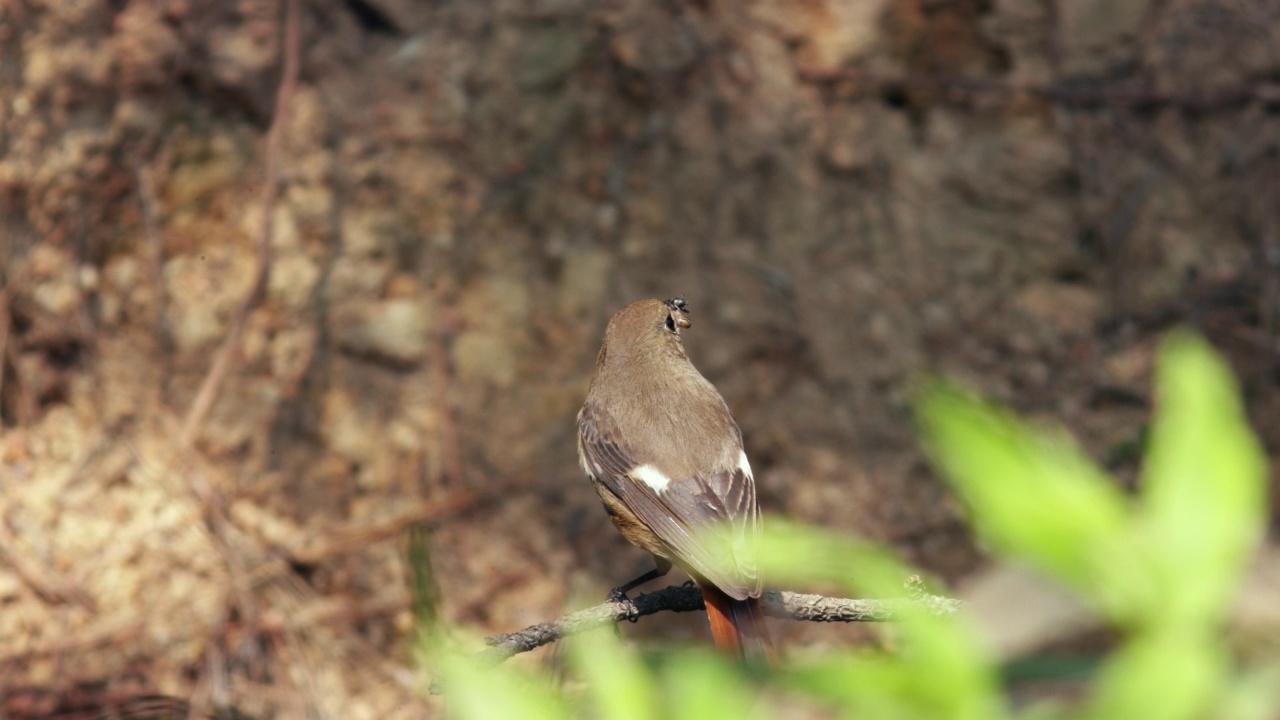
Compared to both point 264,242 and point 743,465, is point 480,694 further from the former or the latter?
Result: point 264,242

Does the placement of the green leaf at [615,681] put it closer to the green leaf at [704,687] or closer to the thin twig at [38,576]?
the green leaf at [704,687]

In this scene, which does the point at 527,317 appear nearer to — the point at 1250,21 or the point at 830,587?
the point at 830,587

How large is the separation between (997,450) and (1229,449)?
0.14 metres

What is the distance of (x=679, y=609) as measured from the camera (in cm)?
322

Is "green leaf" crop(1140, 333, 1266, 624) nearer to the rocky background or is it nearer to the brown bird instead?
the brown bird

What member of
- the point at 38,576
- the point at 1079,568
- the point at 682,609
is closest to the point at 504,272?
the point at 38,576

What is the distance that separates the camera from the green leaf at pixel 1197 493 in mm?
802

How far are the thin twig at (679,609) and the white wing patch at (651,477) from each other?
0.44 m

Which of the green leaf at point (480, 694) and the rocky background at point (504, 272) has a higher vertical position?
the rocky background at point (504, 272)

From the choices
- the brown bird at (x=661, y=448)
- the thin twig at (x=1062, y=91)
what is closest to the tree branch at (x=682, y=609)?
the brown bird at (x=661, y=448)

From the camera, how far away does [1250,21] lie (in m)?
7.88

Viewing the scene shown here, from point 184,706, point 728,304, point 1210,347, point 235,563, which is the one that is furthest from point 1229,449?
point 1210,347

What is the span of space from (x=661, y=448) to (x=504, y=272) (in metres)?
2.91

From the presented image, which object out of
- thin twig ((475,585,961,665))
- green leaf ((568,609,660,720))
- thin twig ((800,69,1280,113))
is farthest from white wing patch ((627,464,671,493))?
thin twig ((800,69,1280,113))
